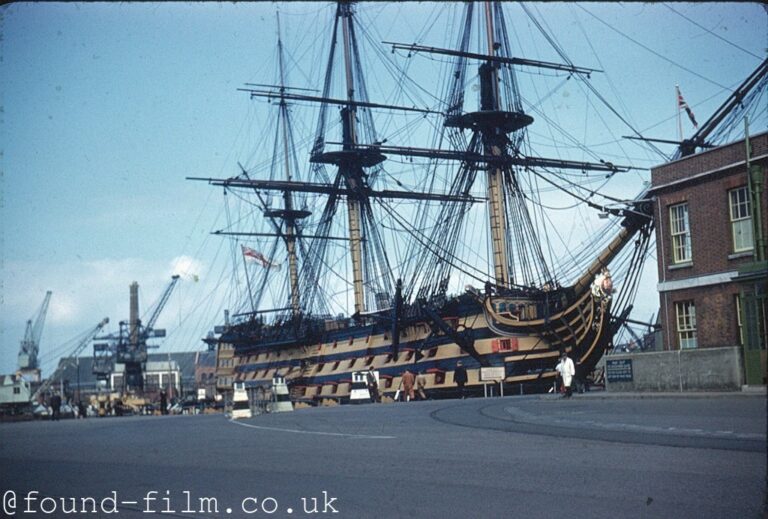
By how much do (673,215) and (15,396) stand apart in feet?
122

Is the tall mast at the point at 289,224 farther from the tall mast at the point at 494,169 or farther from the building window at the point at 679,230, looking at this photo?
the building window at the point at 679,230

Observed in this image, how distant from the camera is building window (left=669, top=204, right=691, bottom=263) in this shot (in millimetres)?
22047

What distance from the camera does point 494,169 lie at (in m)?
51.7

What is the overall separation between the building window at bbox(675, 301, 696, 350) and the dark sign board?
5.22ft

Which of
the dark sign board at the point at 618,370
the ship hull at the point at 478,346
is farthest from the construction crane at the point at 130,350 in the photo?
the dark sign board at the point at 618,370

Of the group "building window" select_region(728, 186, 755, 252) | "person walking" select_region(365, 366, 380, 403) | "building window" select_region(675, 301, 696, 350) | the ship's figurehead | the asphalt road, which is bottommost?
the asphalt road

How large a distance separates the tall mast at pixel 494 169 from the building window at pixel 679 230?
2686 centimetres

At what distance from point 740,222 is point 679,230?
5.03 m

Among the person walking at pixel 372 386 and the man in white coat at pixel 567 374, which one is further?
the person walking at pixel 372 386

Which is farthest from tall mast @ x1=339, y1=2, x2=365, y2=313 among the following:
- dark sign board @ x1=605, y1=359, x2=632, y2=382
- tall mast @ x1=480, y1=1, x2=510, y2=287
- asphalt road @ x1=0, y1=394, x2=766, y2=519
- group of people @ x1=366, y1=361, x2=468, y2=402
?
asphalt road @ x1=0, y1=394, x2=766, y2=519

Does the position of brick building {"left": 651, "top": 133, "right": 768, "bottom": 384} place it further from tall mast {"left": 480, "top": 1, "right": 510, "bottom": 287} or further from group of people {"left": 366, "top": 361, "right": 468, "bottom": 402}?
tall mast {"left": 480, "top": 1, "right": 510, "bottom": 287}

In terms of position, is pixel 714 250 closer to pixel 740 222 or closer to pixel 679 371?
pixel 740 222

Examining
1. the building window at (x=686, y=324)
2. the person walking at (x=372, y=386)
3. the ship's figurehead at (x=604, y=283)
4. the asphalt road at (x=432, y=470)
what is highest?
the ship's figurehead at (x=604, y=283)

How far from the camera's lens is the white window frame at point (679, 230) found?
72.3 feet
